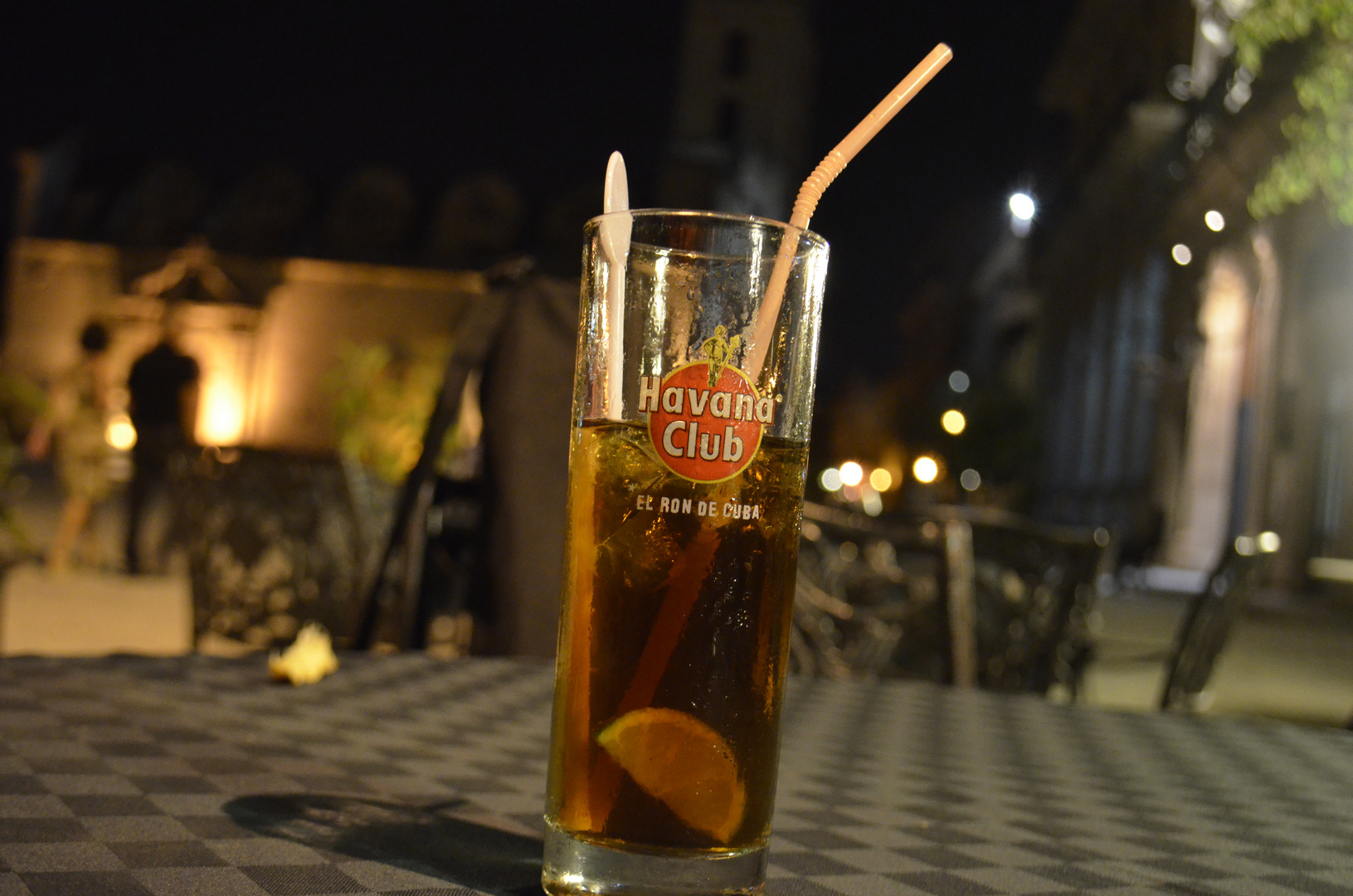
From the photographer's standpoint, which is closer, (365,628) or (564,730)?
(564,730)

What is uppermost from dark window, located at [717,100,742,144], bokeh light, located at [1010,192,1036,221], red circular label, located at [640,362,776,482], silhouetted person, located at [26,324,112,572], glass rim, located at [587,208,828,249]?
dark window, located at [717,100,742,144]

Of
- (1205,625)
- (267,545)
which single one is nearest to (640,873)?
(267,545)

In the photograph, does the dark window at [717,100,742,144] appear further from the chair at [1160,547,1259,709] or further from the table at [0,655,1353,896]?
the table at [0,655,1353,896]

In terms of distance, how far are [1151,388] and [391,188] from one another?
1945 centimetres

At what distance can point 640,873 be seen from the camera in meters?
0.65

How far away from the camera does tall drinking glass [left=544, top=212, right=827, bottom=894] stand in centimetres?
68

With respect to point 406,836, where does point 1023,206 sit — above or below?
above

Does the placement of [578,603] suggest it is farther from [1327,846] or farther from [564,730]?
[1327,846]

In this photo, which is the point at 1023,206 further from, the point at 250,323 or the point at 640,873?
the point at 250,323

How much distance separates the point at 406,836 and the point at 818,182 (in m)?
0.48

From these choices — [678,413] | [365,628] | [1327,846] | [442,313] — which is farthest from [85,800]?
[442,313]

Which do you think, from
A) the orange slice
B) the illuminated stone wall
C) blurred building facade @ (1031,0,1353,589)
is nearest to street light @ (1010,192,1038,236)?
the orange slice

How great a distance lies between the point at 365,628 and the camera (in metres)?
1.89

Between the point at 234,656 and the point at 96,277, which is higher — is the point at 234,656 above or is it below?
below
